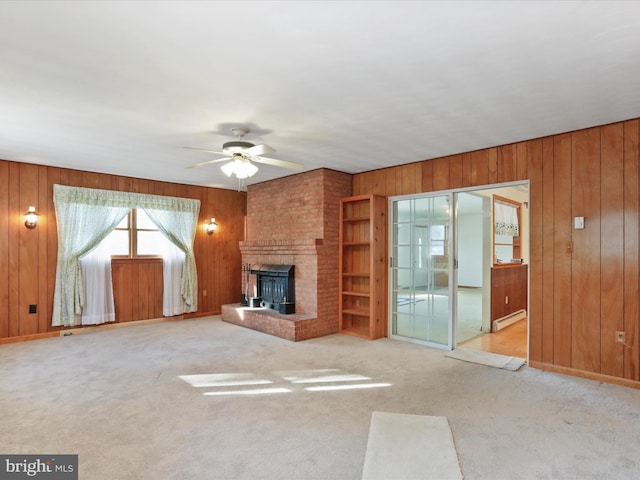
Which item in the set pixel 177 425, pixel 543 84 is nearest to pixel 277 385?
pixel 177 425

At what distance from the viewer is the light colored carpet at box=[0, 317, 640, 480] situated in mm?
2188

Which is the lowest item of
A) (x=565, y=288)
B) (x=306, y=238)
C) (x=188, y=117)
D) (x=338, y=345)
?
(x=338, y=345)

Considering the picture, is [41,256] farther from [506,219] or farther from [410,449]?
[506,219]

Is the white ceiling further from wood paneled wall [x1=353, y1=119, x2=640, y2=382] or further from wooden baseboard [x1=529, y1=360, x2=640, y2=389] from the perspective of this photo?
wooden baseboard [x1=529, y1=360, x2=640, y2=389]

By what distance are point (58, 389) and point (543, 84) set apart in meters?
4.80

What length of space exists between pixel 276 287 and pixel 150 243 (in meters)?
2.44

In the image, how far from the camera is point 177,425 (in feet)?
8.71

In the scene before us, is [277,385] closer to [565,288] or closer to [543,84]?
[565,288]

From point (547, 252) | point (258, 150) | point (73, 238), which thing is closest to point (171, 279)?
point (73, 238)

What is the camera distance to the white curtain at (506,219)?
6020 mm

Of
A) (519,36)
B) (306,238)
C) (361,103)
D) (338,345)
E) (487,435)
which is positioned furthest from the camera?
(306,238)

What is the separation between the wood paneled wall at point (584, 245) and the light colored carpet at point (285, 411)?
36cm

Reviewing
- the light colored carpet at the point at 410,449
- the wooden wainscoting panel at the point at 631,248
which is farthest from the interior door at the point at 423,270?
the light colored carpet at the point at 410,449

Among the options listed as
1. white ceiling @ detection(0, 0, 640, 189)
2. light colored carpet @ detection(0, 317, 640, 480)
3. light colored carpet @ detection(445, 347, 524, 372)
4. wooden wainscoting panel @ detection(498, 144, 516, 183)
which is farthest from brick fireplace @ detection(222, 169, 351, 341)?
wooden wainscoting panel @ detection(498, 144, 516, 183)
